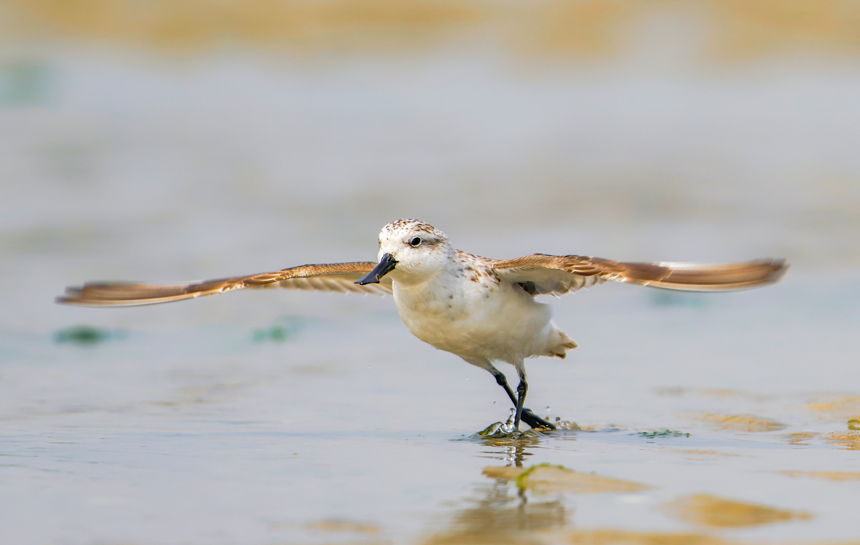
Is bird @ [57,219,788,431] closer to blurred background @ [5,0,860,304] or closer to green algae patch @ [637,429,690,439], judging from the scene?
green algae patch @ [637,429,690,439]

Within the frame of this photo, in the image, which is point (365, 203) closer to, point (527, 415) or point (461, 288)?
point (527, 415)

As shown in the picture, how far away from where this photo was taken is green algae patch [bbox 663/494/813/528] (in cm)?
477

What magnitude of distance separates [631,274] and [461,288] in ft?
4.29

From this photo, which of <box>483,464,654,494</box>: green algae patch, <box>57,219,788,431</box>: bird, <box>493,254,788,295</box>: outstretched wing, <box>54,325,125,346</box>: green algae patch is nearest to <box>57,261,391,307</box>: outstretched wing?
<box>57,219,788,431</box>: bird

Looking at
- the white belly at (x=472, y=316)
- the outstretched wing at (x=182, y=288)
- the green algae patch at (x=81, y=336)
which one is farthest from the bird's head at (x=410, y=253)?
the green algae patch at (x=81, y=336)

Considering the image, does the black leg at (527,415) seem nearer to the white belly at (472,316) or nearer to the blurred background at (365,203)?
the blurred background at (365,203)

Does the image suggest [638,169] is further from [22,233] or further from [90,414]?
[90,414]

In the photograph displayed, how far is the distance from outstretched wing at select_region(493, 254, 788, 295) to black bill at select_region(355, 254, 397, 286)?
2.47 feet

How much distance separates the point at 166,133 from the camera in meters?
23.2

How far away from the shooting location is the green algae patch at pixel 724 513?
477 centimetres

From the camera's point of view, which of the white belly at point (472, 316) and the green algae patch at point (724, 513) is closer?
the green algae patch at point (724, 513)

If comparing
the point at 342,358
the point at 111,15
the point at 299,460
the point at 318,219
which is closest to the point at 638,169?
the point at 318,219

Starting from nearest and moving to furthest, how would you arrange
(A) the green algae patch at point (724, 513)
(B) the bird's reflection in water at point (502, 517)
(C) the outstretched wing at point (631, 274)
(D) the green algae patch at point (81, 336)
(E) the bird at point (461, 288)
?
(B) the bird's reflection in water at point (502, 517), (A) the green algae patch at point (724, 513), (C) the outstretched wing at point (631, 274), (E) the bird at point (461, 288), (D) the green algae patch at point (81, 336)

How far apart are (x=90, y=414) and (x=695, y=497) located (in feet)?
14.5
